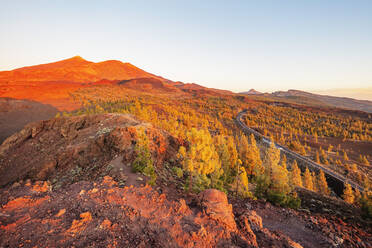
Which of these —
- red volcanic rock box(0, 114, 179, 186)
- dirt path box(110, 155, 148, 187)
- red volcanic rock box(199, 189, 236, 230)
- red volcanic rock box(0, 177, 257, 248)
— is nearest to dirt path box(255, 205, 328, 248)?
red volcanic rock box(199, 189, 236, 230)

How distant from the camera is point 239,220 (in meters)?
8.70

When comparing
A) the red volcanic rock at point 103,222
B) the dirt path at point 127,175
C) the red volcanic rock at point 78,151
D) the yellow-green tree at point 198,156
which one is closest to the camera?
the red volcanic rock at point 103,222

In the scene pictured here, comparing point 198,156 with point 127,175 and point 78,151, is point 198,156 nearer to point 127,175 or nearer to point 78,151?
point 127,175

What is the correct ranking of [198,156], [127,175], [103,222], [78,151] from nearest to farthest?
1. [103,222]
2. [127,175]
3. [198,156]
4. [78,151]

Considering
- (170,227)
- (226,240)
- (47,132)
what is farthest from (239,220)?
(47,132)

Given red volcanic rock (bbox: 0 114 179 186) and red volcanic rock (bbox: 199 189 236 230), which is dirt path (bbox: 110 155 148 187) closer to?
red volcanic rock (bbox: 0 114 179 186)

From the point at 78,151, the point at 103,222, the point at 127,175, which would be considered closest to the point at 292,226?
the point at 127,175

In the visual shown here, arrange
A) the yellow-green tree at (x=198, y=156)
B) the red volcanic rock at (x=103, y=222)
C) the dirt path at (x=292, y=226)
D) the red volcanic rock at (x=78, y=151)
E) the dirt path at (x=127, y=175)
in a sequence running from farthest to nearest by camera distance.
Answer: the yellow-green tree at (x=198, y=156)
the red volcanic rock at (x=78, y=151)
the dirt path at (x=127, y=175)
the dirt path at (x=292, y=226)
the red volcanic rock at (x=103, y=222)

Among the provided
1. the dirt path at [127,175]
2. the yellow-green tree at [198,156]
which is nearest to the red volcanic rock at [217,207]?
the dirt path at [127,175]

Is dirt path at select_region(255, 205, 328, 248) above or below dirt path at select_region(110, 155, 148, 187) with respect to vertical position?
below

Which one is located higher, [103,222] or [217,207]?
[103,222]

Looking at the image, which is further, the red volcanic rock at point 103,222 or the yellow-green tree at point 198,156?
the yellow-green tree at point 198,156

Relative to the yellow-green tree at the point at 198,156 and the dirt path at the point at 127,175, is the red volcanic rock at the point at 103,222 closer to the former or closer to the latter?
the dirt path at the point at 127,175

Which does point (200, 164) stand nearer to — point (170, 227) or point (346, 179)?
point (170, 227)
